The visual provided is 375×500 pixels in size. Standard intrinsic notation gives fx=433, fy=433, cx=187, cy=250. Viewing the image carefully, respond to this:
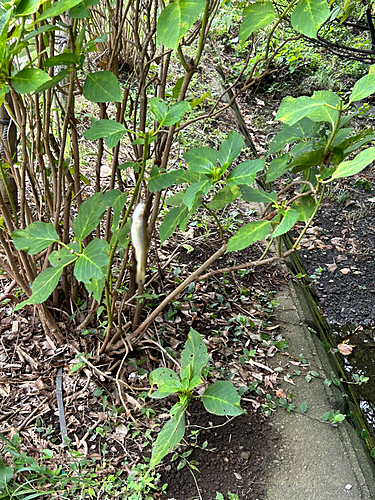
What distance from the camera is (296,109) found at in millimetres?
1090

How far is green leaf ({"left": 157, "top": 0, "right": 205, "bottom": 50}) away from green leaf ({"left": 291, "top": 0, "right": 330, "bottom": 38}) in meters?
0.30

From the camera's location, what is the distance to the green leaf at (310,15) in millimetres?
1078

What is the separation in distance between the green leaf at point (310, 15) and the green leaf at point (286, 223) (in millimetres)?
442

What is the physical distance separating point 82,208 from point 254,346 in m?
1.22

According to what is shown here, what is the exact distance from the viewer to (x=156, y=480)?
1.57m

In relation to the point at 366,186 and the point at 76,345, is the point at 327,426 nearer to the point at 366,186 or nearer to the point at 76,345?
the point at 76,345

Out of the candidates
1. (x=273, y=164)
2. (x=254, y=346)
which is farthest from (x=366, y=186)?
(x=273, y=164)

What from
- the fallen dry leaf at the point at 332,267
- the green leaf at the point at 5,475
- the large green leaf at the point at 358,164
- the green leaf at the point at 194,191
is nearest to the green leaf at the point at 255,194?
the green leaf at the point at 194,191

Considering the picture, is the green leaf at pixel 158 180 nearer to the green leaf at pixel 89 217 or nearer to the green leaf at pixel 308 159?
the green leaf at pixel 89 217

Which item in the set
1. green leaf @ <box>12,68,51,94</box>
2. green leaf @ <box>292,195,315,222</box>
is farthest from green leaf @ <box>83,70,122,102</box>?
green leaf @ <box>292,195,315,222</box>

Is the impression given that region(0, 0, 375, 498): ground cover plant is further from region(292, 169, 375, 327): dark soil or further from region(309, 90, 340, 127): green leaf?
region(292, 169, 375, 327): dark soil

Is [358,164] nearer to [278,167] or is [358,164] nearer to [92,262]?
[278,167]

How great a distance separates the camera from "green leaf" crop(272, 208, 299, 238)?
109 centimetres

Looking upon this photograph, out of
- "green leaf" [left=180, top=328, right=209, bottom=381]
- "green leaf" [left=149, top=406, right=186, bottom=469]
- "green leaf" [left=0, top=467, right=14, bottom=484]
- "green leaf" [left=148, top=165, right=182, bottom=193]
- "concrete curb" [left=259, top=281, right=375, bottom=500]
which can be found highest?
"green leaf" [left=148, top=165, right=182, bottom=193]
